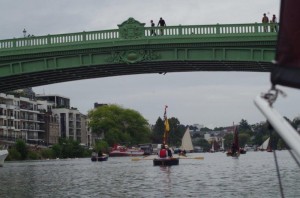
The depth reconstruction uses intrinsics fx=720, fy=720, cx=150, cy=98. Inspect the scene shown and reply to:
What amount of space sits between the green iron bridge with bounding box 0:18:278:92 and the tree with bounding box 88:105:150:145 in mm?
132215

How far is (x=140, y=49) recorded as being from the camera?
4341 centimetres

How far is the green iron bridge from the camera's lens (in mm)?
41428

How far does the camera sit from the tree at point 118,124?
17975 cm

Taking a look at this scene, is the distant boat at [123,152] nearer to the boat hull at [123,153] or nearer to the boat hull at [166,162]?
the boat hull at [123,153]

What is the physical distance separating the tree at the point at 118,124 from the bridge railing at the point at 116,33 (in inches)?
5207

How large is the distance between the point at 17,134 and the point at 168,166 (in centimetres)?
9622

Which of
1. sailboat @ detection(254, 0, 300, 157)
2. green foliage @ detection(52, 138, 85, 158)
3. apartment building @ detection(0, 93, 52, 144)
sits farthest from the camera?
apartment building @ detection(0, 93, 52, 144)

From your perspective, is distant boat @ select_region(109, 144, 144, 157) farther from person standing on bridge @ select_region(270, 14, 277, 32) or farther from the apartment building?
person standing on bridge @ select_region(270, 14, 277, 32)

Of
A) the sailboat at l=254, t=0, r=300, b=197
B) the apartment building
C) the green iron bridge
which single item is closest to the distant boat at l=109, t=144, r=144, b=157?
the apartment building

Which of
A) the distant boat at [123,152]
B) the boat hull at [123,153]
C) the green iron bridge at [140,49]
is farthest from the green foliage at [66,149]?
the green iron bridge at [140,49]

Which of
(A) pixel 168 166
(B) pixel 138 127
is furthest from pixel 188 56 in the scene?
(B) pixel 138 127

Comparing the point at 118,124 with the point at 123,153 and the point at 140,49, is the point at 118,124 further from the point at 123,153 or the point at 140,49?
the point at 140,49

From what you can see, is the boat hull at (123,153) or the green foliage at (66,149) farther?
the boat hull at (123,153)

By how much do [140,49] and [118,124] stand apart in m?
141
